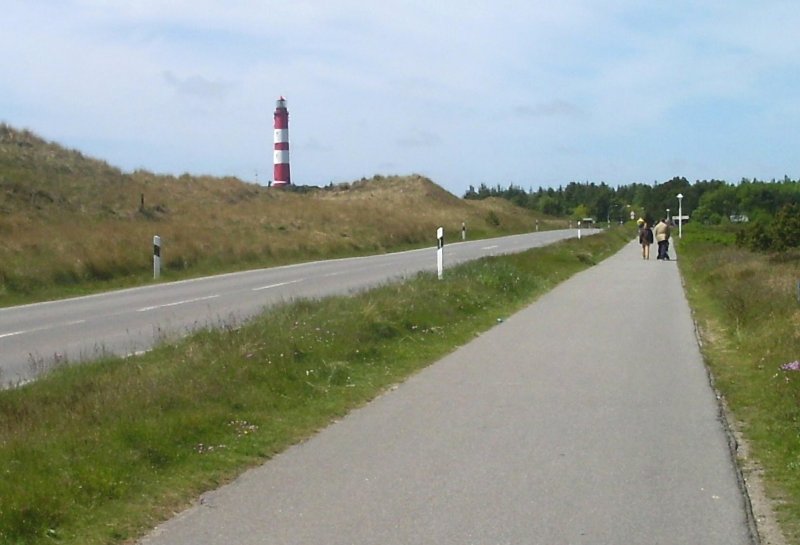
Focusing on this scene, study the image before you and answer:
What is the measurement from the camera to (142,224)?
38344mm

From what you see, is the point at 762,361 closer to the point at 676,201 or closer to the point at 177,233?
the point at 177,233

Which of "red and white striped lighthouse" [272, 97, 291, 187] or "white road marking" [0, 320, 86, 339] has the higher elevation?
"red and white striped lighthouse" [272, 97, 291, 187]

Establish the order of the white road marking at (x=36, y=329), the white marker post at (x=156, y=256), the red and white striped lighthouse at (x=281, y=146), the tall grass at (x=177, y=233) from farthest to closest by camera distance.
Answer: the red and white striped lighthouse at (x=281, y=146)
the white marker post at (x=156, y=256)
the tall grass at (x=177, y=233)
the white road marking at (x=36, y=329)

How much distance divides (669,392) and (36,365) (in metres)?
6.90

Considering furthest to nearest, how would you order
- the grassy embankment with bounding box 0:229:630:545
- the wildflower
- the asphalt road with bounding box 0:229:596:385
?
1. the asphalt road with bounding box 0:229:596:385
2. the wildflower
3. the grassy embankment with bounding box 0:229:630:545

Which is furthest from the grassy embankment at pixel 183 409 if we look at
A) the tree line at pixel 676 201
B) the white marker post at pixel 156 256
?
the tree line at pixel 676 201

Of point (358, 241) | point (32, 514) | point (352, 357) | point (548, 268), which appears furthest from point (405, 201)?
point (32, 514)

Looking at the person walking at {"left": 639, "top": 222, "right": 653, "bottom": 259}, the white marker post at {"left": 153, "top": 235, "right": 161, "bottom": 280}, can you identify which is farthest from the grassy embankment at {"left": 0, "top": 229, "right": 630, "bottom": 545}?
the person walking at {"left": 639, "top": 222, "right": 653, "bottom": 259}

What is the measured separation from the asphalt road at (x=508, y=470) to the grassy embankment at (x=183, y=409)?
12.4 inches

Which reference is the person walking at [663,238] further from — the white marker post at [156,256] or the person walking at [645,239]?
the white marker post at [156,256]

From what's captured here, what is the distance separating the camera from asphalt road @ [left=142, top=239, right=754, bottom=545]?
229 inches

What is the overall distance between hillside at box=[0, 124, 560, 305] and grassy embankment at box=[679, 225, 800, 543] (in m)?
14.8

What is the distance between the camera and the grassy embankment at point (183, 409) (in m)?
6.08

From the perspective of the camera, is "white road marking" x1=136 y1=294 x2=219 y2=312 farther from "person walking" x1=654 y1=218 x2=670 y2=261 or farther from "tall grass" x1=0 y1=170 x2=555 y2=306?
"person walking" x1=654 y1=218 x2=670 y2=261
